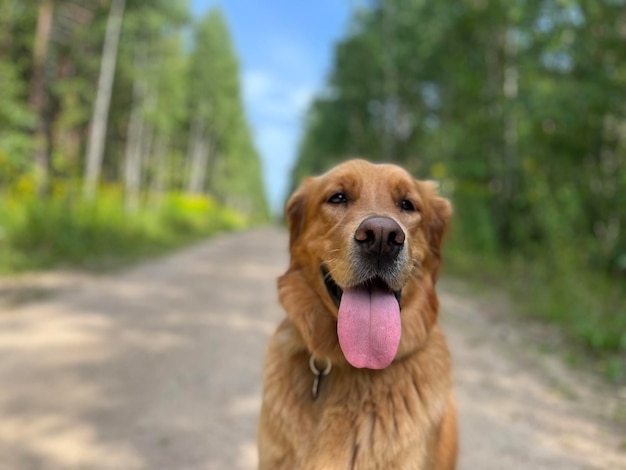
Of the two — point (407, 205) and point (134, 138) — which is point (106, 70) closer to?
point (134, 138)

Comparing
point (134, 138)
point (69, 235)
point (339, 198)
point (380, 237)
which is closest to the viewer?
point (380, 237)

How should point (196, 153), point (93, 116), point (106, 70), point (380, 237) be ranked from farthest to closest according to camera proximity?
point (196, 153)
point (93, 116)
point (106, 70)
point (380, 237)

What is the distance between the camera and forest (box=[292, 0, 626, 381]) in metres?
6.77

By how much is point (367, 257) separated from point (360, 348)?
40 cm

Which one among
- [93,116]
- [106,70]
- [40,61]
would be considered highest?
[106,70]

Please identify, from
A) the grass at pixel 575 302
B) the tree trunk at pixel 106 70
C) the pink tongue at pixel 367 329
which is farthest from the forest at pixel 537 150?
the tree trunk at pixel 106 70

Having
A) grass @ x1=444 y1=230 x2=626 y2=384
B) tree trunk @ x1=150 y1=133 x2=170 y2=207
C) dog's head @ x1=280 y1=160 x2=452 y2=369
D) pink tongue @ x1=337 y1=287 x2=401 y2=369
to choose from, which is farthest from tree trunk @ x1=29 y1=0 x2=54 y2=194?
pink tongue @ x1=337 y1=287 x2=401 y2=369

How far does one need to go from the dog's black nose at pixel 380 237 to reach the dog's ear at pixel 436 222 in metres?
0.60

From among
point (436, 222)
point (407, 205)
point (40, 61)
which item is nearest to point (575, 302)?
point (436, 222)

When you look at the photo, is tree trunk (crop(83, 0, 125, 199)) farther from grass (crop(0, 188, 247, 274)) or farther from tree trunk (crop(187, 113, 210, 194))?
tree trunk (crop(187, 113, 210, 194))

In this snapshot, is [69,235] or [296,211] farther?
[69,235]

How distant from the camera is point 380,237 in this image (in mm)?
2018

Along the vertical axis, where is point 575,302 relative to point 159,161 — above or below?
below

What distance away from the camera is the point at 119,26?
52.1 ft
